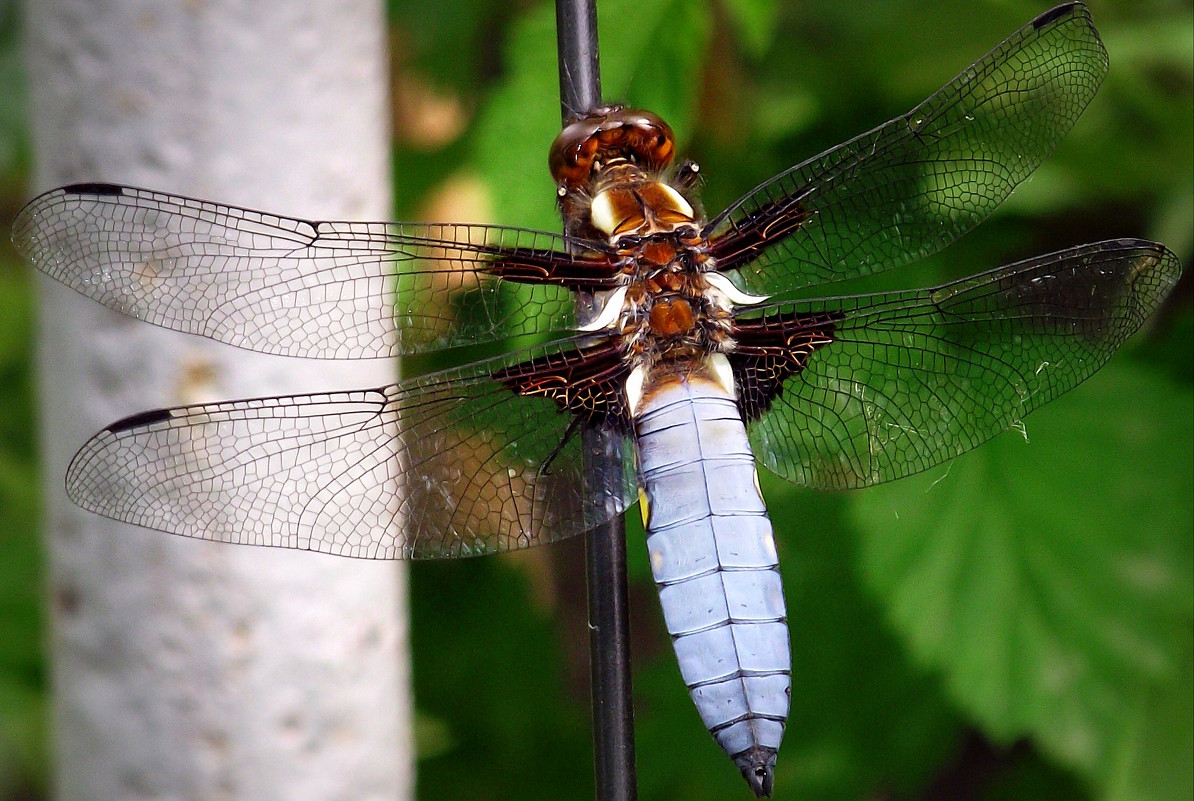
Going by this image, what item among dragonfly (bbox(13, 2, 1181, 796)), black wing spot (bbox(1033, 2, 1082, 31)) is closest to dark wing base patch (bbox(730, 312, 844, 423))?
dragonfly (bbox(13, 2, 1181, 796))

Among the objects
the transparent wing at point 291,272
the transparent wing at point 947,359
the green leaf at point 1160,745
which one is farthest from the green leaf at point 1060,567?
the transparent wing at point 291,272

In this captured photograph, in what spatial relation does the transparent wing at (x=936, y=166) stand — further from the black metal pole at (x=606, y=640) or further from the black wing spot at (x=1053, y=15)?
the black metal pole at (x=606, y=640)

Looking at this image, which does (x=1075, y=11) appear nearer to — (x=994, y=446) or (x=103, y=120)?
(x=994, y=446)

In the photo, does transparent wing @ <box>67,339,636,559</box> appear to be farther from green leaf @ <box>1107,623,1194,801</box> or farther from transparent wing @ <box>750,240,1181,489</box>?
green leaf @ <box>1107,623,1194,801</box>

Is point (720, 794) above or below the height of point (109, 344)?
below

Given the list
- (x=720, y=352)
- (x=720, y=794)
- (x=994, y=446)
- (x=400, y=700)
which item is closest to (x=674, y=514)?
(x=720, y=352)
